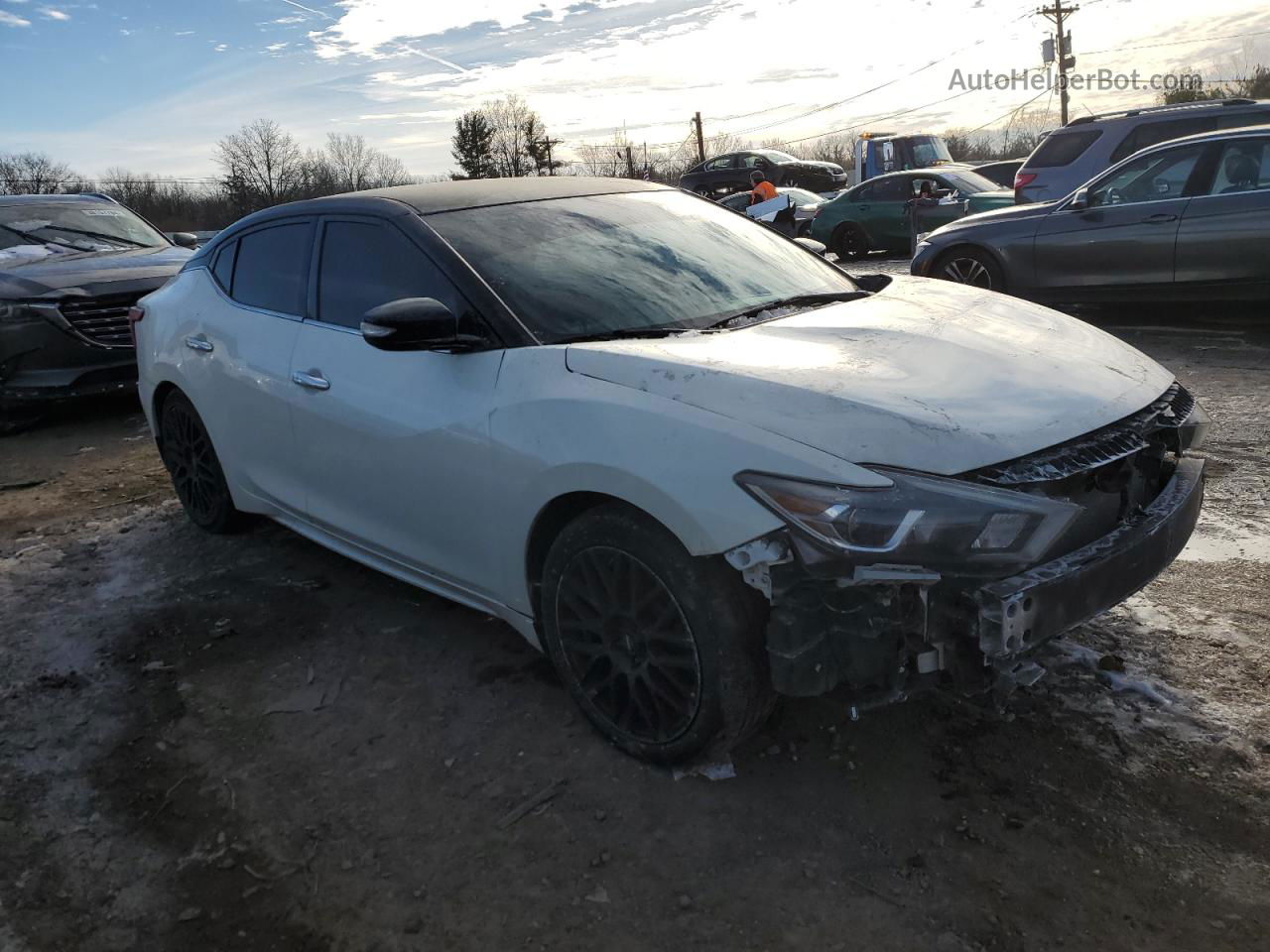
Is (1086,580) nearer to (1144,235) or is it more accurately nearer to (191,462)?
(191,462)

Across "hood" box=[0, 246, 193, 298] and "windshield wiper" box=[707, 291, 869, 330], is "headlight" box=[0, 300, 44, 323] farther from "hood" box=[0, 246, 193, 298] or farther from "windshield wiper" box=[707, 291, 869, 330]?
"windshield wiper" box=[707, 291, 869, 330]

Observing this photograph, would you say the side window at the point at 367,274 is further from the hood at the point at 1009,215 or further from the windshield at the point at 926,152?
the windshield at the point at 926,152

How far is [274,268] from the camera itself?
4195mm

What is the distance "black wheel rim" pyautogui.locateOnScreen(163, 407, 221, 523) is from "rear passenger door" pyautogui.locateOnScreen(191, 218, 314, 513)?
27 centimetres

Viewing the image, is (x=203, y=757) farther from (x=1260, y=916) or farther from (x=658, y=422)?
(x=1260, y=916)

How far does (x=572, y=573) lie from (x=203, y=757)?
133 cm

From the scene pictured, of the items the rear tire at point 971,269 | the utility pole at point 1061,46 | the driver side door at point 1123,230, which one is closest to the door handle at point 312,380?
the rear tire at point 971,269

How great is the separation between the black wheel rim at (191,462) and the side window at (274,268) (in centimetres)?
79

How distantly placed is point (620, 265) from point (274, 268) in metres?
1.64

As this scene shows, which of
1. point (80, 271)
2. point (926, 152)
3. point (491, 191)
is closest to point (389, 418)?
point (491, 191)

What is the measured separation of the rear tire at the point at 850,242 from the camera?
53.1 ft

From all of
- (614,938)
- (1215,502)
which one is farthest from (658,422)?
(1215,502)

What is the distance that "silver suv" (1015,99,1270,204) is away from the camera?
10.9 m

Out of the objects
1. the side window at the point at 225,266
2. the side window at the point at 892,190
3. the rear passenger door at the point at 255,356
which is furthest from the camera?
the side window at the point at 892,190
